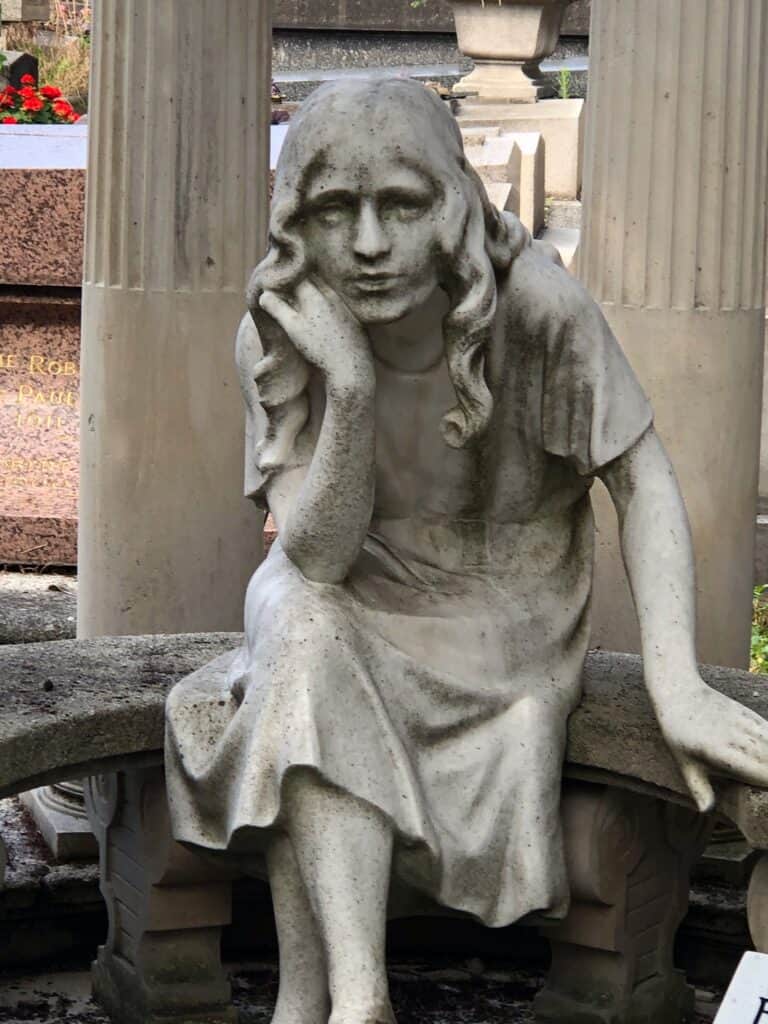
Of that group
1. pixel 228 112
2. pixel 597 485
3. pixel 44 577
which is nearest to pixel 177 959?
pixel 597 485

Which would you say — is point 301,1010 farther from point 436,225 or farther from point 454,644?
point 436,225

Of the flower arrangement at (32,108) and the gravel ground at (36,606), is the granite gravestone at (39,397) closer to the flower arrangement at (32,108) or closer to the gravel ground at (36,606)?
the gravel ground at (36,606)

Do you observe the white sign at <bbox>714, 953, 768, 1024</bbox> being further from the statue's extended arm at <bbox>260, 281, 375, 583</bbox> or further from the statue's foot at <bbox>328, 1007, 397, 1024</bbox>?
the statue's extended arm at <bbox>260, 281, 375, 583</bbox>

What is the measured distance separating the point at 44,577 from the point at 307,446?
449 centimetres

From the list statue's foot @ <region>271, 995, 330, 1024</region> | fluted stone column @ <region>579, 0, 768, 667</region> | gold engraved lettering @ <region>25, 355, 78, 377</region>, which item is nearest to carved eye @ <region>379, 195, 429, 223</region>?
statue's foot @ <region>271, 995, 330, 1024</region>

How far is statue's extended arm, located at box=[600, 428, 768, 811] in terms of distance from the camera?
5.05 metres

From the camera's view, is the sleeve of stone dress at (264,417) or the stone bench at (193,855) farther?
the stone bench at (193,855)

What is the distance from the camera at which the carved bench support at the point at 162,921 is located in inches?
230

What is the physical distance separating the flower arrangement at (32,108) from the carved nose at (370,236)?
7821mm

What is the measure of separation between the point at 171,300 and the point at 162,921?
1.97 metres

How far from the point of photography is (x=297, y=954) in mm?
5148

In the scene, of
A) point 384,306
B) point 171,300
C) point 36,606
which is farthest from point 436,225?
point 36,606

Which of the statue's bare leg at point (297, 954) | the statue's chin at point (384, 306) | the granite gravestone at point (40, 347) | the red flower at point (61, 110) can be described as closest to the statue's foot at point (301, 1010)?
the statue's bare leg at point (297, 954)

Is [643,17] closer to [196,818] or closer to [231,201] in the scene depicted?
[231,201]
